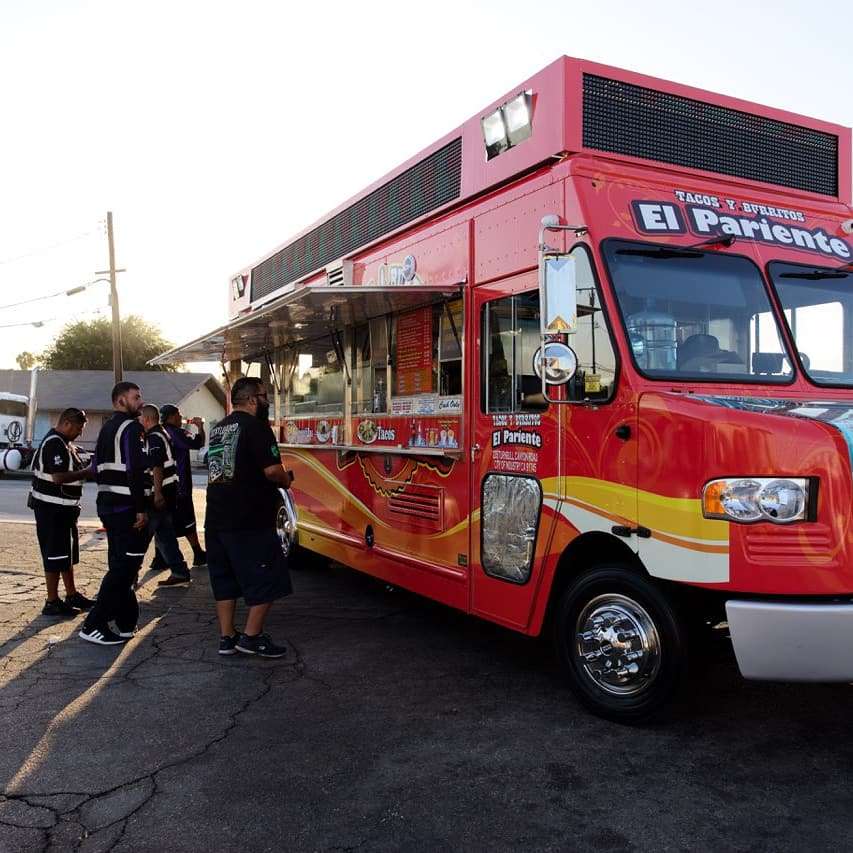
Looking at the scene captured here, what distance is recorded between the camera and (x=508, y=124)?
5094mm

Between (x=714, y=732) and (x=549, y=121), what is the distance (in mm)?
3354

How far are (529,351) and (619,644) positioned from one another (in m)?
1.70

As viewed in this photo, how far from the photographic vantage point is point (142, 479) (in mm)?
6109

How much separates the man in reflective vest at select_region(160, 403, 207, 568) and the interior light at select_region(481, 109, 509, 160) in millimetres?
4901

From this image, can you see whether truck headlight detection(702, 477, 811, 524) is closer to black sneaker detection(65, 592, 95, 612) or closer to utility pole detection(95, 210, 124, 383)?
black sneaker detection(65, 592, 95, 612)

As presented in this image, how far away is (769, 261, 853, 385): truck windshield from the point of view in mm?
4582

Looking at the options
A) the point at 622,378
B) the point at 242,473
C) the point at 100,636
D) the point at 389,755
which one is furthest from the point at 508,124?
the point at 100,636

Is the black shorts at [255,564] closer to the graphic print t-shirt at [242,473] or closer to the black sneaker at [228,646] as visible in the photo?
the graphic print t-shirt at [242,473]

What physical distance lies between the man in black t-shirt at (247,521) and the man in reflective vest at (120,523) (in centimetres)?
74

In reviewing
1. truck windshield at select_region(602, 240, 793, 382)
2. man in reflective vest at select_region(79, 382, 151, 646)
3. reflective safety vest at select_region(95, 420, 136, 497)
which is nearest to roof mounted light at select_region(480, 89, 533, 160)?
truck windshield at select_region(602, 240, 793, 382)

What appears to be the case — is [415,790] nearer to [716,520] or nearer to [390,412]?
[716,520]

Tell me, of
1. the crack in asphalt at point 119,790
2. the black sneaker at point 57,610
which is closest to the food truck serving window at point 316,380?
the black sneaker at point 57,610

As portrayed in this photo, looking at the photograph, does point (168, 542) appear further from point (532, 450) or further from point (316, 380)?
→ point (532, 450)

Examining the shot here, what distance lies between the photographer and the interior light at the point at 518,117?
491cm
